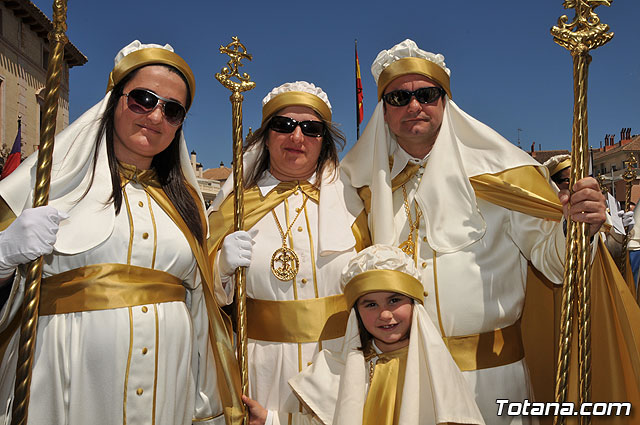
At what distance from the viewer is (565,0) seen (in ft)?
9.51

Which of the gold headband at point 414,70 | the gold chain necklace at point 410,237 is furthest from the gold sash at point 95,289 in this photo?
the gold headband at point 414,70

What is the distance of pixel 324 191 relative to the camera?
3787 millimetres

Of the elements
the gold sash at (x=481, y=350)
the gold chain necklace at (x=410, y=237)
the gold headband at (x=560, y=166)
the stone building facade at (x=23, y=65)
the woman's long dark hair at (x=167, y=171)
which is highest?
the stone building facade at (x=23, y=65)

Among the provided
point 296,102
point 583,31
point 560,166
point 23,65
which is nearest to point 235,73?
point 296,102

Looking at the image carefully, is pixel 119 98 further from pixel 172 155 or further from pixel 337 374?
pixel 337 374

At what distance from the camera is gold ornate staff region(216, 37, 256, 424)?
323 cm

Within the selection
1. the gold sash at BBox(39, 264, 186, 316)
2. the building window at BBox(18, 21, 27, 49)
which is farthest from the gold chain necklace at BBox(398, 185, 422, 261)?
the building window at BBox(18, 21, 27, 49)

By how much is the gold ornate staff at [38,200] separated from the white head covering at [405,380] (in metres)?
1.40

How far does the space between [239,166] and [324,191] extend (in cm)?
65

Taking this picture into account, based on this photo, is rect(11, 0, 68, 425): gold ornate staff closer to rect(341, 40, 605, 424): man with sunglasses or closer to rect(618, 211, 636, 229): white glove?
rect(341, 40, 605, 424): man with sunglasses

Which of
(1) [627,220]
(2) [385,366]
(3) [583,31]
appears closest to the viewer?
(3) [583,31]

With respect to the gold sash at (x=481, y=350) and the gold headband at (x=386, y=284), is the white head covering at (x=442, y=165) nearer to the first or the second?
the gold headband at (x=386, y=284)

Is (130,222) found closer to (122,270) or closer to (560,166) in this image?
(122,270)

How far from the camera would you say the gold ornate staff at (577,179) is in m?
2.78
